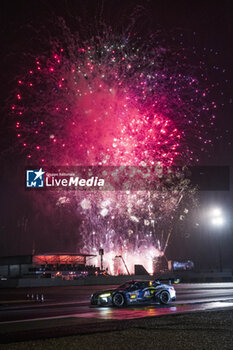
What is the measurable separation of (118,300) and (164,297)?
2.17m

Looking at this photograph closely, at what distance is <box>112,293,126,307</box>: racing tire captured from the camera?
727 inches

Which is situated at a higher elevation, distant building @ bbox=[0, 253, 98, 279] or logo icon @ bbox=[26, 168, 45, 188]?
logo icon @ bbox=[26, 168, 45, 188]

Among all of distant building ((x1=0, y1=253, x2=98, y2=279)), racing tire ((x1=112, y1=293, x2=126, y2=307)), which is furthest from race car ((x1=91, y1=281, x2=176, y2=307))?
distant building ((x1=0, y1=253, x2=98, y2=279))

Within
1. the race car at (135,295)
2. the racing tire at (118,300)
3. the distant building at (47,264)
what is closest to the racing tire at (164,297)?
the race car at (135,295)

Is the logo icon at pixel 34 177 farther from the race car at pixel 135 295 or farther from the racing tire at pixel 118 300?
the racing tire at pixel 118 300

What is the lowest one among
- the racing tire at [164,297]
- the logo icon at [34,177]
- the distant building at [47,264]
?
the distant building at [47,264]

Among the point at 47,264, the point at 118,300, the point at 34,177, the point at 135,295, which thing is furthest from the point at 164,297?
the point at 47,264

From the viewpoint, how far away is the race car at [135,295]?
60.9 ft

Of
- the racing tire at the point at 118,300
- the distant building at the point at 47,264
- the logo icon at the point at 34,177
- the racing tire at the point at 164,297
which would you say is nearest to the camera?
the racing tire at the point at 118,300

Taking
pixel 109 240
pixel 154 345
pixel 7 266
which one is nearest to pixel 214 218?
pixel 109 240

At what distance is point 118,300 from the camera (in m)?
18.5

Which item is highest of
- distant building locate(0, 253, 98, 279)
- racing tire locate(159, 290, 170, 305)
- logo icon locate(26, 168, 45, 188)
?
logo icon locate(26, 168, 45, 188)

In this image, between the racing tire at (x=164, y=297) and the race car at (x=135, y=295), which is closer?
the race car at (x=135, y=295)

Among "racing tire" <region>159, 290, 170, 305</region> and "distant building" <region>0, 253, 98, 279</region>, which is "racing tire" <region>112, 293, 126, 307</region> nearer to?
"racing tire" <region>159, 290, 170, 305</region>
